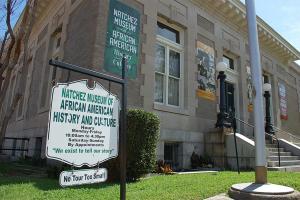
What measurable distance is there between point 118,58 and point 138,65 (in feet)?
2.92

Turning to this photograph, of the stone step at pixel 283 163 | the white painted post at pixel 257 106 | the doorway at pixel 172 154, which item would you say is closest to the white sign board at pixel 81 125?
the white painted post at pixel 257 106

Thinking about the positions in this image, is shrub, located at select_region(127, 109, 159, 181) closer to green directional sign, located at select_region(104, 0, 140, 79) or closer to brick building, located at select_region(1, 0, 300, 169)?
brick building, located at select_region(1, 0, 300, 169)

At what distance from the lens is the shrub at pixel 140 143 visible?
7.22 m

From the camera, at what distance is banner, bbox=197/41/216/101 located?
13.4 m

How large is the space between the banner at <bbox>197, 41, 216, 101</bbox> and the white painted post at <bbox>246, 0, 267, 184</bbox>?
22.5 ft

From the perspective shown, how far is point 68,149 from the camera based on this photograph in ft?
8.95

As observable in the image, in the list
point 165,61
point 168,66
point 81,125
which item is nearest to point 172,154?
point 168,66

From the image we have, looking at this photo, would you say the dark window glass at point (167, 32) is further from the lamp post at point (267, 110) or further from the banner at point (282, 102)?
the banner at point (282, 102)

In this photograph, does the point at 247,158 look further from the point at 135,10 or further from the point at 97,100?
the point at 97,100

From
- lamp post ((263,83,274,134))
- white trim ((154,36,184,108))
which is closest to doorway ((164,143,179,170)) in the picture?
white trim ((154,36,184,108))

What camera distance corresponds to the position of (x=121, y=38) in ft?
33.9

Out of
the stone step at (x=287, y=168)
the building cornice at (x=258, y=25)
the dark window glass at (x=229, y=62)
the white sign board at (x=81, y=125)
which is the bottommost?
the stone step at (x=287, y=168)

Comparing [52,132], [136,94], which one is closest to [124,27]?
[136,94]

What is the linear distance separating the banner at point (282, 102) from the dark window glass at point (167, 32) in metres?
10.8
